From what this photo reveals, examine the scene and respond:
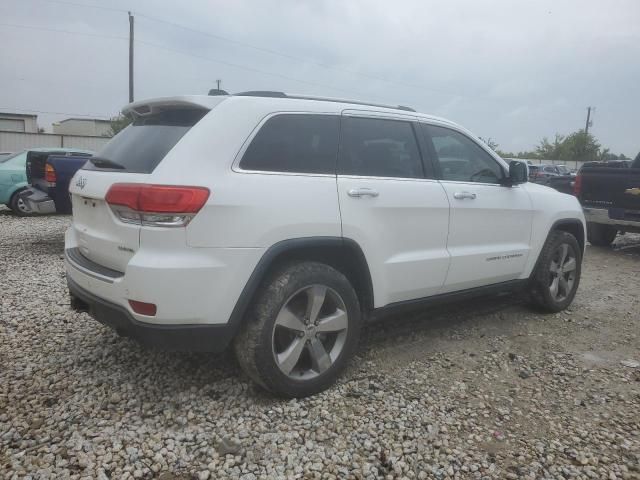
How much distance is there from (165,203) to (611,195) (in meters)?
7.78

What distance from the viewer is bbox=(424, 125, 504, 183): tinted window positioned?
376cm

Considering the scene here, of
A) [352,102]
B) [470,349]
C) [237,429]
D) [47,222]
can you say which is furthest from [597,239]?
[47,222]

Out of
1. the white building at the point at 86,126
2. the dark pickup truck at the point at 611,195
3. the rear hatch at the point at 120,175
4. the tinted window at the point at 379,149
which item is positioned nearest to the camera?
the rear hatch at the point at 120,175

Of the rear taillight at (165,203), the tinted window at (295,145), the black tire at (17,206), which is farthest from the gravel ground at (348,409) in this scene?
the black tire at (17,206)

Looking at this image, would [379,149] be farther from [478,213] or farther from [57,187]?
[57,187]

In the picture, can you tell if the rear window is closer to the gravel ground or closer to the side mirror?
the gravel ground

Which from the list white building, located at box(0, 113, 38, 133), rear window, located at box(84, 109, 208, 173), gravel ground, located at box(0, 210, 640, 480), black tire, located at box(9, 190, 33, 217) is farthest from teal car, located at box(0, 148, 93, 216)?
white building, located at box(0, 113, 38, 133)

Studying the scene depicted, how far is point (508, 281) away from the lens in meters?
4.29

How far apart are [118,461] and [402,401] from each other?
5.22ft

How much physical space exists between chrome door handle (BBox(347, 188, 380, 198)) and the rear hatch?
3.20 ft

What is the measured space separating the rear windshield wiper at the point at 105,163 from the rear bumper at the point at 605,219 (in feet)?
25.3

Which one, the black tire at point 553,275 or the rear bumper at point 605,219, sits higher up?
the rear bumper at point 605,219

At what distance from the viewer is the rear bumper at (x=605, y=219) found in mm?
7721

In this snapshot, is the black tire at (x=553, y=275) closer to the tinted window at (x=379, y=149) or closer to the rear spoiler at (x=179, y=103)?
the tinted window at (x=379, y=149)
